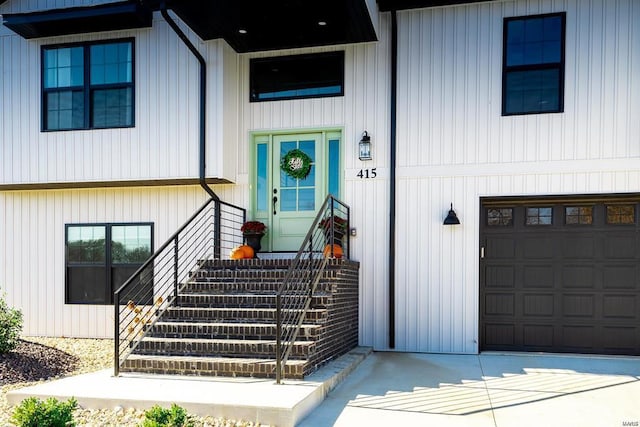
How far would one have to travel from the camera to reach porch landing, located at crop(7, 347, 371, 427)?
160 inches

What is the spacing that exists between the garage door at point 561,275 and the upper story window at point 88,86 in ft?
17.7

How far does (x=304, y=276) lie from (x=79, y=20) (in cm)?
481

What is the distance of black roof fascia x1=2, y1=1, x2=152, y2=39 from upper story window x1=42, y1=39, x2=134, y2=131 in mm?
230

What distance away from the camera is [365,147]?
282 inches

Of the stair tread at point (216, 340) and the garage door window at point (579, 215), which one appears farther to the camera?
the garage door window at point (579, 215)

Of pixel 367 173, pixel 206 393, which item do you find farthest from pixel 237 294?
pixel 367 173

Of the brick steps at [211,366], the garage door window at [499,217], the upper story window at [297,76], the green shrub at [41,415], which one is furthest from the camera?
the upper story window at [297,76]

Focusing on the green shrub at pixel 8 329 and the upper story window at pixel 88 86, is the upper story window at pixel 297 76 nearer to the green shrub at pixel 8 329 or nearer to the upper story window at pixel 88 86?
the upper story window at pixel 88 86

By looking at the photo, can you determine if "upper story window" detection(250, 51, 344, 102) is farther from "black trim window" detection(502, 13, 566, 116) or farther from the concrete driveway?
the concrete driveway

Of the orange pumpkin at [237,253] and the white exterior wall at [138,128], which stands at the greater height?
the white exterior wall at [138,128]

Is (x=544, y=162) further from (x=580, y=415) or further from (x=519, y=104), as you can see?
(x=580, y=415)

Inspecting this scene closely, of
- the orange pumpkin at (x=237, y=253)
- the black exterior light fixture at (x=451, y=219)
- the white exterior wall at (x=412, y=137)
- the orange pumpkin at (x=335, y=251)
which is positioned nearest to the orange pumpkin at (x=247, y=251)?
the orange pumpkin at (x=237, y=253)

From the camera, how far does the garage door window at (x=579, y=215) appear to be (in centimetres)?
682

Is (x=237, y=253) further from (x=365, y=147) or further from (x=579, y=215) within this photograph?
(x=579, y=215)
